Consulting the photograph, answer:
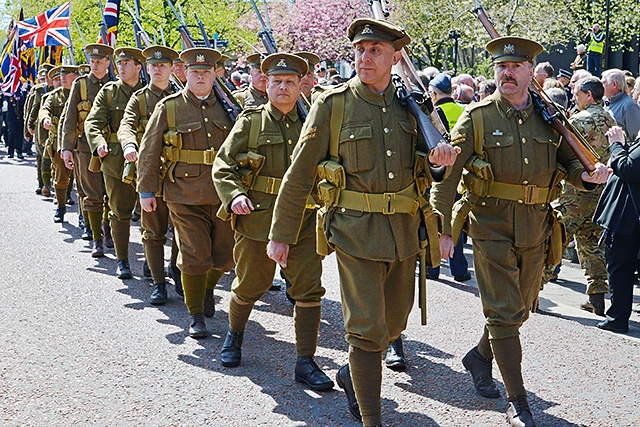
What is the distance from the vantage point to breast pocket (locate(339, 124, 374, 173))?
4.77 metres

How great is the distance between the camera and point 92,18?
28.9m

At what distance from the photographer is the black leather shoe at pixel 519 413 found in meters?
4.98

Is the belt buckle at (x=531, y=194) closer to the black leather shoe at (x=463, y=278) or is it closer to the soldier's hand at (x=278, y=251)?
the soldier's hand at (x=278, y=251)

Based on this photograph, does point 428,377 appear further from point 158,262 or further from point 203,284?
point 158,262

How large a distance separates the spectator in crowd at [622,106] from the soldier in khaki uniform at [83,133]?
17.5 feet

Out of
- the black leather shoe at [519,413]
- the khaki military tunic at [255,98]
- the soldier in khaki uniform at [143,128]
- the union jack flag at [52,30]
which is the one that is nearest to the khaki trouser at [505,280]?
the black leather shoe at [519,413]

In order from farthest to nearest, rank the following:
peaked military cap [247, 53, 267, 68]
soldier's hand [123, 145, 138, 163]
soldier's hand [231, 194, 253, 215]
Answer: peaked military cap [247, 53, 267, 68], soldier's hand [123, 145, 138, 163], soldier's hand [231, 194, 253, 215]

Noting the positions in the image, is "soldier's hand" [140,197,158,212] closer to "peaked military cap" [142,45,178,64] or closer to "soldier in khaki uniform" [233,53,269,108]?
"soldier in khaki uniform" [233,53,269,108]

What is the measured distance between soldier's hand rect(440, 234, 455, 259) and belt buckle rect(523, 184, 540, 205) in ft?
1.76

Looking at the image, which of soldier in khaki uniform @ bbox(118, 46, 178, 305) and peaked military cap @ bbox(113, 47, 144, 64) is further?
peaked military cap @ bbox(113, 47, 144, 64)

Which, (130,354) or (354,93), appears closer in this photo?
(354,93)

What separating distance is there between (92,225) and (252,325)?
11.8 ft

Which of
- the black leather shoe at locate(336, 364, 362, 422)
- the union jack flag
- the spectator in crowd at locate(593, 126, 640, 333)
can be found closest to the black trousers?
the spectator in crowd at locate(593, 126, 640, 333)

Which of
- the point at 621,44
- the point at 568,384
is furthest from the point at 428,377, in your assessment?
the point at 621,44
